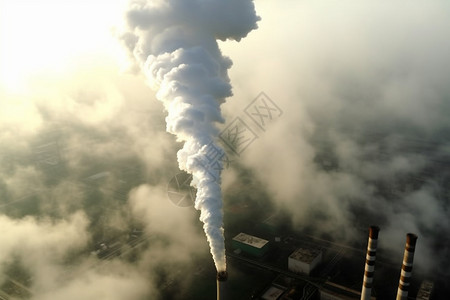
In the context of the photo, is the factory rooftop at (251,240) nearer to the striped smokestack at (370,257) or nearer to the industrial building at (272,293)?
the industrial building at (272,293)

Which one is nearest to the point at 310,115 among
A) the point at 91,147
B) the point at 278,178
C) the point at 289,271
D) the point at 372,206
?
the point at 278,178

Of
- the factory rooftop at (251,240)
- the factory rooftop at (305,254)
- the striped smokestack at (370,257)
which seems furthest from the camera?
the factory rooftop at (251,240)

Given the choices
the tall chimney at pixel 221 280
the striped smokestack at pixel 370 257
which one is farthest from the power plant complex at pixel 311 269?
the tall chimney at pixel 221 280

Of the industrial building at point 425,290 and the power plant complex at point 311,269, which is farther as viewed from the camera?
the industrial building at point 425,290

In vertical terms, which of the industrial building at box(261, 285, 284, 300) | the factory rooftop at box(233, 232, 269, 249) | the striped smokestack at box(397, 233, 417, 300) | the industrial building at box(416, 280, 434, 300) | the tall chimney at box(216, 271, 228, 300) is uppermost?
the factory rooftop at box(233, 232, 269, 249)

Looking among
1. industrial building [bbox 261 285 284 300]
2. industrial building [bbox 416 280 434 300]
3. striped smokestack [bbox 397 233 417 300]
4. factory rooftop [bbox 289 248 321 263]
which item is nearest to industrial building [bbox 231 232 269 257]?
factory rooftop [bbox 289 248 321 263]

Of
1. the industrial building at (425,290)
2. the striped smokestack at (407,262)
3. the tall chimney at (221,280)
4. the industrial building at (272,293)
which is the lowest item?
the tall chimney at (221,280)

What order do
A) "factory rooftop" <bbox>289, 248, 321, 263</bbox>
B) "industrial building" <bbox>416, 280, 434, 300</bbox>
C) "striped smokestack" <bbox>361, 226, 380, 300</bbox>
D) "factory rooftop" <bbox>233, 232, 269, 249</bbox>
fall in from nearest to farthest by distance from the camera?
1. "striped smokestack" <bbox>361, 226, 380, 300</bbox>
2. "industrial building" <bbox>416, 280, 434, 300</bbox>
3. "factory rooftop" <bbox>289, 248, 321, 263</bbox>
4. "factory rooftop" <bbox>233, 232, 269, 249</bbox>

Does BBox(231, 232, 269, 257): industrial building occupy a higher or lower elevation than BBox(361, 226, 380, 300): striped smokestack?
higher

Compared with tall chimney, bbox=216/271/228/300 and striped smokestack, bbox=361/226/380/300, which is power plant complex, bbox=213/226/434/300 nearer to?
striped smokestack, bbox=361/226/380/300
